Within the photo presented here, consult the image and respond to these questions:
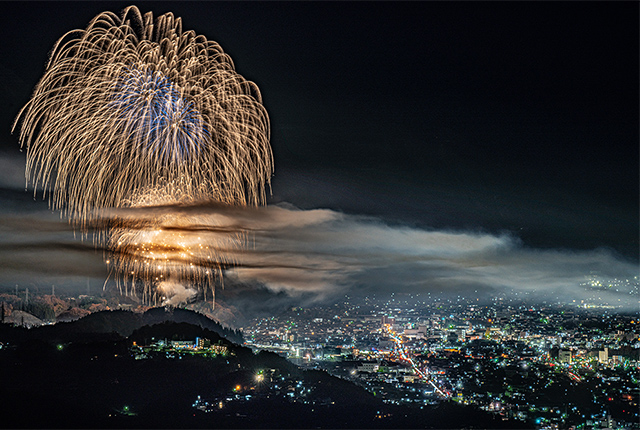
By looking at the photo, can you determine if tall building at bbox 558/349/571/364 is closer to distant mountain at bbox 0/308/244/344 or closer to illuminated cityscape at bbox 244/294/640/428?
illuminated cityscape at bbox 244/294/640/428

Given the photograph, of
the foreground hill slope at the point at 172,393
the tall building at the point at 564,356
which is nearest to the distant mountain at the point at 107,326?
the foreground hill slope at the point at 172,393

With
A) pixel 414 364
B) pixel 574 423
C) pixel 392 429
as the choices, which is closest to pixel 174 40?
pixel 392 429

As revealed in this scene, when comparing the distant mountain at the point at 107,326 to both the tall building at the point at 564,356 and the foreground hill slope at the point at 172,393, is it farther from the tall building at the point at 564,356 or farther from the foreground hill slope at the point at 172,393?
the tall building at the point at 564,356

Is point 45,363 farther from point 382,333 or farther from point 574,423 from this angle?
point 574,423

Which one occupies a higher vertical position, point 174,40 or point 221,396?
point 174,40

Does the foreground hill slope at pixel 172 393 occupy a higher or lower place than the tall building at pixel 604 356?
lower

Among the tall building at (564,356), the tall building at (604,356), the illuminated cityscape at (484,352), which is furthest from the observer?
the tall building at (564,356)

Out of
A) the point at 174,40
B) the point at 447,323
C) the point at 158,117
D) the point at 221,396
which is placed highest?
the point at 174,40

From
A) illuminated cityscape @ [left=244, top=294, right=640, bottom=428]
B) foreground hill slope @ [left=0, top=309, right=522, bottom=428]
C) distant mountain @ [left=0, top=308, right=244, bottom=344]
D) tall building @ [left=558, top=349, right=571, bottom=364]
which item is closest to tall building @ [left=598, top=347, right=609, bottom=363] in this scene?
illuminated cityscape @ [left=244, top=294, right=640, bottom=428]

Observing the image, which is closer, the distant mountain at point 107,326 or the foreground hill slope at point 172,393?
the foreground hill slope at point 172,393
